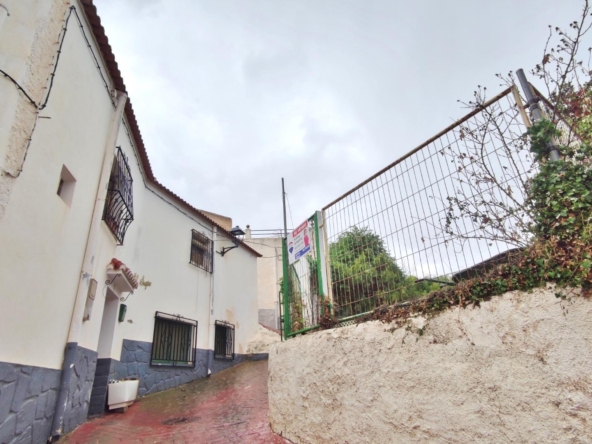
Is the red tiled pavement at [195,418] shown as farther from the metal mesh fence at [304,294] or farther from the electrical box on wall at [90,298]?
the electrical box on wall at [90,298]

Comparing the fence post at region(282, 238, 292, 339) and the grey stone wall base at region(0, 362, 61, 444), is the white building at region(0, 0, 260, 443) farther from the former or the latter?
the fence post at region(282, 238, 292, 339)

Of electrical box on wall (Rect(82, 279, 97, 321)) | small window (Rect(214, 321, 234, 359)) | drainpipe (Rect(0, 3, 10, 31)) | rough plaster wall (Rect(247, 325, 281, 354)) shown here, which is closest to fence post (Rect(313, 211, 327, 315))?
electrical box on wall (Rect(82, 279, 97, 321))

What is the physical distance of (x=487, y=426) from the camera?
2.31 meters

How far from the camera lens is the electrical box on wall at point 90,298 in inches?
192

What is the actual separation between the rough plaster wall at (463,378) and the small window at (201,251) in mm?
7097

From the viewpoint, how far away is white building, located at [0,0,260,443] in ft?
10.7

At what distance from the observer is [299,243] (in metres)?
4.99

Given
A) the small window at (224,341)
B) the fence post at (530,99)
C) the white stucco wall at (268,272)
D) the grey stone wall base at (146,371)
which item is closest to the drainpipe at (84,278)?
the grey stone wall base at (146,371)

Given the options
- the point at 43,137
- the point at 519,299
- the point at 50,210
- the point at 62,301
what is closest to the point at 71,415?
the point at 62,301

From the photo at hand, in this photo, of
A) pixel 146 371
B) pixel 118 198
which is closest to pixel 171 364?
pixel 146 371

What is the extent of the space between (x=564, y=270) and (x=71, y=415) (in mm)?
5516

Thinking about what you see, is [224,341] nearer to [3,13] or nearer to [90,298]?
[90,298]

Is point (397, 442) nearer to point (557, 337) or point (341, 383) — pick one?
point (341, 383)

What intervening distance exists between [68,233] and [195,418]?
329 cm
